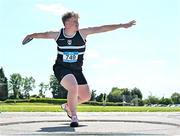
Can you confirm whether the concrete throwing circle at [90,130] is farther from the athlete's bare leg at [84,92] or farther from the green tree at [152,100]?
the green tree at [152,100]

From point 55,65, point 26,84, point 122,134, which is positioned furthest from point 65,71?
point 26,84

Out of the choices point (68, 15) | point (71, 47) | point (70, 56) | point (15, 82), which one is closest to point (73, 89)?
point (70, 56)

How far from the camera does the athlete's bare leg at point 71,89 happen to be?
290 inches

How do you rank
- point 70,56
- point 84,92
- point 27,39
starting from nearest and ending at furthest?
point 70,56, point 27,39, point 84,92

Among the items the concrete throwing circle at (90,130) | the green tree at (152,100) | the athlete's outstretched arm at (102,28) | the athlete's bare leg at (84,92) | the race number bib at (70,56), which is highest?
the green tree at (152,100)

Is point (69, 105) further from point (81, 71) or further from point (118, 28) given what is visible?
point (118, 28)

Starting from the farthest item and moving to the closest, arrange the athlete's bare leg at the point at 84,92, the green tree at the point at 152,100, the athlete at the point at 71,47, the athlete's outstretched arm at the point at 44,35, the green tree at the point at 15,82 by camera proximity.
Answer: the green tree at the point at 15,82, the green tree at the point at 152,100, the athlete's bare leg at the point at 84,92, the athlete's outstretched arm at the point at 44,35, the athlete at the point at 71,47

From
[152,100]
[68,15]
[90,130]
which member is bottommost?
[90,130]

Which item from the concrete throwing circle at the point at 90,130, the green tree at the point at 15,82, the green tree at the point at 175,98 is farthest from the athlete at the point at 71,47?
the green tree at the point at 15,82

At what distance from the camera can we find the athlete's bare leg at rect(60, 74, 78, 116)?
736cm

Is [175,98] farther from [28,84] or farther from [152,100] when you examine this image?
[28,84]

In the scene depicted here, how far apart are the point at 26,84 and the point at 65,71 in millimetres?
141738

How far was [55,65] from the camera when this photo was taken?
766cm

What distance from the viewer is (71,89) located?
7.37 m
